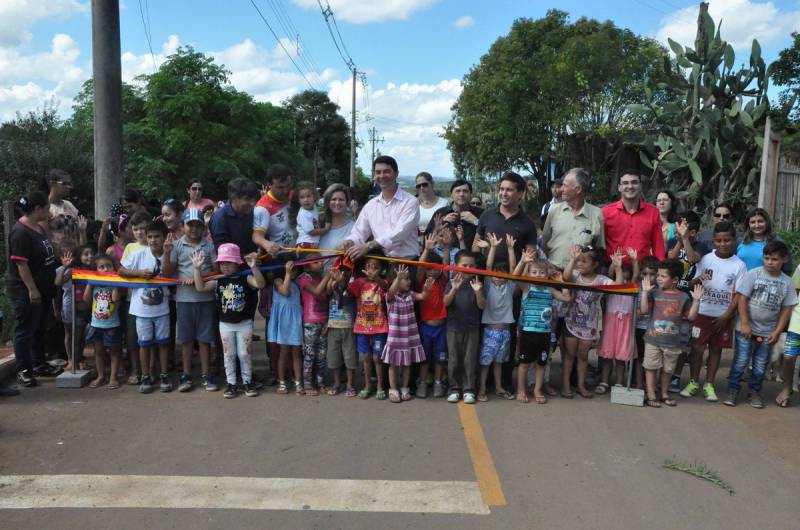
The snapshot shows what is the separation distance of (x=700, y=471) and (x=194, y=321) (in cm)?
437

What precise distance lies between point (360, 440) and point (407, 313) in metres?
1.35

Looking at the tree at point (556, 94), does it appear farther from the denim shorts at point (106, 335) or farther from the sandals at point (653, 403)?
the denim shorts at point (106, 335)

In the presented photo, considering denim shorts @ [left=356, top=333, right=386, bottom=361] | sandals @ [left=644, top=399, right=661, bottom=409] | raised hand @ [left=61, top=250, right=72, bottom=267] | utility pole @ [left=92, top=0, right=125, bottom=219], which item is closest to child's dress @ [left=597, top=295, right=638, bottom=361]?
sandals @ [left=644, top=399, right=661, bottom=409]

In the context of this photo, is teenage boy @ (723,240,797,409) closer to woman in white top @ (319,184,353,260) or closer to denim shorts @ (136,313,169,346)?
woman in white top @ (319,184,353,260)

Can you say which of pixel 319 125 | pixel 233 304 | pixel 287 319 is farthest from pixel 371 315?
pixel 319 125

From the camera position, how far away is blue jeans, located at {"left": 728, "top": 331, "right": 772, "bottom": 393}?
5.71 meters

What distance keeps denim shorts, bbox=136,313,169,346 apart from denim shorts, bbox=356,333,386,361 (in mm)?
1819

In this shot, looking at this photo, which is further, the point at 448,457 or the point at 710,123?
the point at 710,123

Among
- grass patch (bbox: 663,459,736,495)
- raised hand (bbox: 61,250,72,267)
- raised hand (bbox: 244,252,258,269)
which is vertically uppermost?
raised hand (bbox: 244,252,258,269)

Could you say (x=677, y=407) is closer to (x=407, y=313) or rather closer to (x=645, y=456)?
(x=645, y=456)

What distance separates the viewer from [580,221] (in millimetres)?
5883

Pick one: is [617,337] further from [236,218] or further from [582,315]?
[236,218]

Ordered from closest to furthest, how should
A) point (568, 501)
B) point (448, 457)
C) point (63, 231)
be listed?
point (568, 501) < point (448, 457) < point (63, 231)

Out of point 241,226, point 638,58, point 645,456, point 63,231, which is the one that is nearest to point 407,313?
point 241,226
